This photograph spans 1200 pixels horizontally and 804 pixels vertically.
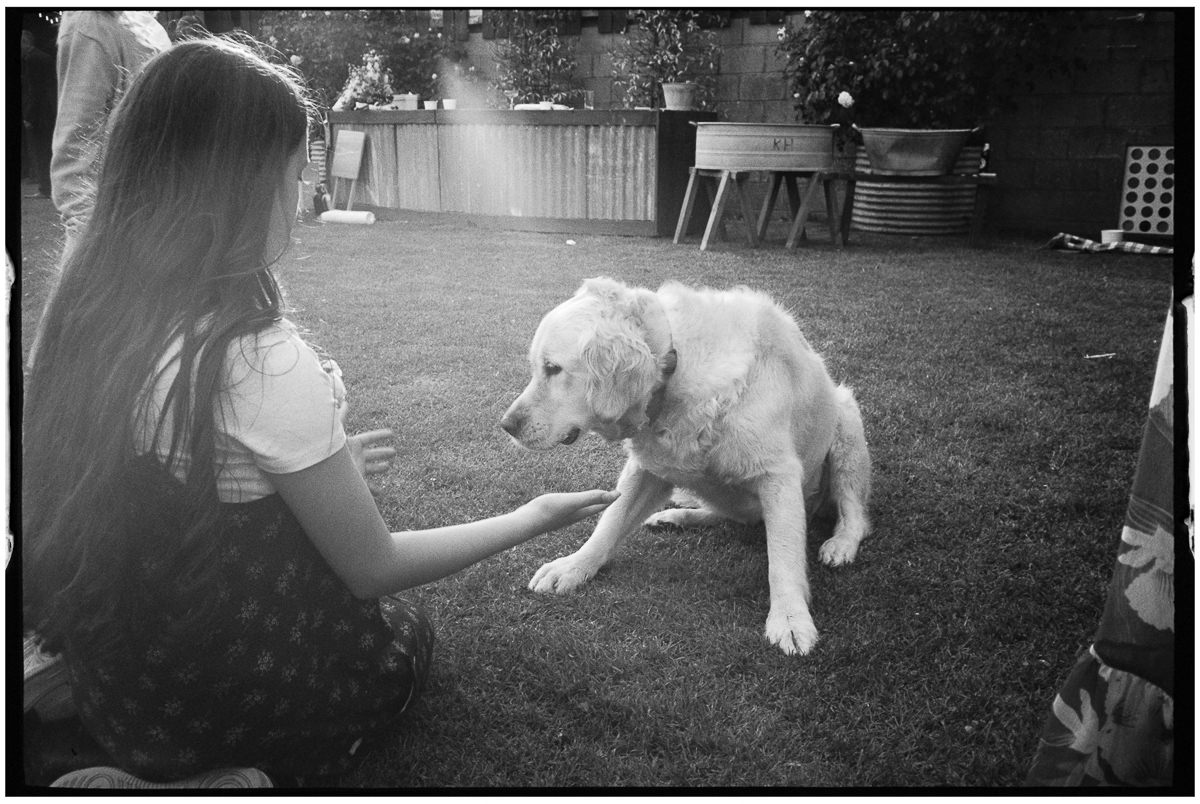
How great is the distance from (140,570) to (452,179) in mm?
10638

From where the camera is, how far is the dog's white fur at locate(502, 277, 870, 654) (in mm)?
2402

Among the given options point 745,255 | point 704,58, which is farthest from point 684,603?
point 704,58

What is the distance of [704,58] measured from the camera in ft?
34.0

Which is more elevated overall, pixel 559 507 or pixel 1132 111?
pixel 1132 111

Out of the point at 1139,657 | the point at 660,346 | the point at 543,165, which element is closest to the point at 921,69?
the point at 543,165

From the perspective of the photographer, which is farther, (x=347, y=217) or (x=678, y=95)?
(x=347, y=217)

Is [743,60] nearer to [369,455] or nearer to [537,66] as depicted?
[537,66]

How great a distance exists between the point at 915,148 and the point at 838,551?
6.80 m

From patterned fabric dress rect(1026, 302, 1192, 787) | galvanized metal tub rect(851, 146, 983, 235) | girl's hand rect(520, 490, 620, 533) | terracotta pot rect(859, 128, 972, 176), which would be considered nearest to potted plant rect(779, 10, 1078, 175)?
terracotta pot rect(859, 128, 972, 176)

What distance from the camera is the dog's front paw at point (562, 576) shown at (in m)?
2.58

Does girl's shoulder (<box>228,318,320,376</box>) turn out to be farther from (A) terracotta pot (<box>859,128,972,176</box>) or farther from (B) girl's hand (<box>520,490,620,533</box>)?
(A) terracotta pot (<box>859,128,972,176</box>)

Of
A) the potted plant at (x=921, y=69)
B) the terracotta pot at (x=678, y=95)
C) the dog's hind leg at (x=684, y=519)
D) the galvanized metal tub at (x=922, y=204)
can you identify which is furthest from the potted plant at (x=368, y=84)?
the dog's hind leg at (x=684, y=519)

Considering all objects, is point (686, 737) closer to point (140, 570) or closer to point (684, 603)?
point (684, 603)

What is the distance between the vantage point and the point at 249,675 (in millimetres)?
1621
